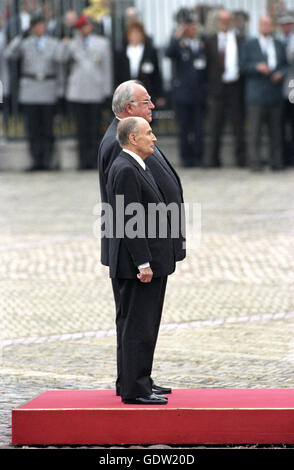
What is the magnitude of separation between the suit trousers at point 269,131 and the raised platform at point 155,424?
1370 cm

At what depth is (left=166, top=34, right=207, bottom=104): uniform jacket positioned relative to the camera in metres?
19.3

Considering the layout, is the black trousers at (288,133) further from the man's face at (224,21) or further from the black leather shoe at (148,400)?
the black leather shoe at (148,400)

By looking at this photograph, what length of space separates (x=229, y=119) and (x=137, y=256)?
1497 cm

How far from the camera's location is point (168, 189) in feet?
18.9

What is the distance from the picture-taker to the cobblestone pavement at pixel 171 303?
23.6 feet

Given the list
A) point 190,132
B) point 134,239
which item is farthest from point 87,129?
point 134,239

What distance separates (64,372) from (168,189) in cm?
192

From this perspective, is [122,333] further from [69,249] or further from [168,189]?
[69,249]

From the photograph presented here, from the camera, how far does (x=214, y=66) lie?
19.5m

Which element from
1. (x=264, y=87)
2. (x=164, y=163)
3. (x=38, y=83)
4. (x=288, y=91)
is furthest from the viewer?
(x=38, y=83)

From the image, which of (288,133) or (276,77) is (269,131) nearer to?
(288,133)

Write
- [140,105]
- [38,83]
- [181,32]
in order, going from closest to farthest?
[140,105] < [181,32] < [38,83]

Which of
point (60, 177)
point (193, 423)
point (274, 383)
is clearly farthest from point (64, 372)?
point (60, 177)

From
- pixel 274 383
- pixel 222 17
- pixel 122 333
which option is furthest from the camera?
pixel 222 17
